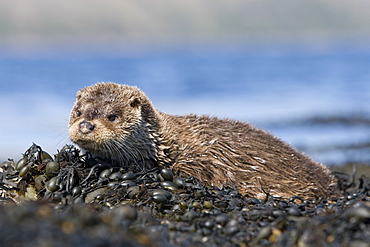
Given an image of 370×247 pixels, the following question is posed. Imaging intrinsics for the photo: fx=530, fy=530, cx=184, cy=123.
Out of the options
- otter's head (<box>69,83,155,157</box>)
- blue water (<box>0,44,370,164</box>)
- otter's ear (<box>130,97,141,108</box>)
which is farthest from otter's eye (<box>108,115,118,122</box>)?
blue water (<box>0,44,370,164</box>)

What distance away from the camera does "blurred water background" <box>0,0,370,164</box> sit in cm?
1471

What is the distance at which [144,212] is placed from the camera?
471cm

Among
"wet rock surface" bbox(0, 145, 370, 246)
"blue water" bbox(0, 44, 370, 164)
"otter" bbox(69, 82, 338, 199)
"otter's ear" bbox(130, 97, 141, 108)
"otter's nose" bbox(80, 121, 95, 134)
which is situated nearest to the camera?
"wet rock surface" bbox(0, 145, 370, 246)

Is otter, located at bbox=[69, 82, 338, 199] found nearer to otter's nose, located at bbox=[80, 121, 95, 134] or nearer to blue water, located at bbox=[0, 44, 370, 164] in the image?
otter's nose, located at bbox=[80, 121, 95, 134]

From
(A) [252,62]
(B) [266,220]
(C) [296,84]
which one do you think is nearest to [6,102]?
(C) [296,84]

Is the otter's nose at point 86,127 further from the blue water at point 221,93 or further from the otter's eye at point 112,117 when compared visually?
the blue water at point 221,93

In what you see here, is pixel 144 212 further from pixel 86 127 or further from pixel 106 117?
pixel 106 117

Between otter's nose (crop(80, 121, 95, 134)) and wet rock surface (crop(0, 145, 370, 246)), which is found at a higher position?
otter's nose (crop(80, 121, 95, 134))

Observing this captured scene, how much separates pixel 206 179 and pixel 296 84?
18.5 metres

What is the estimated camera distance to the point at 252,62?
3594 cm

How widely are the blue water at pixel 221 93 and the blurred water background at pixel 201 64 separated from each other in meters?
0.05

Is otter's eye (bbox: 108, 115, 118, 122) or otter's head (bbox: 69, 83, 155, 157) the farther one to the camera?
otter's eye (bbox: 108, 115, 118, 122)

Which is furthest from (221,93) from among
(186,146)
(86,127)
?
(86,127)

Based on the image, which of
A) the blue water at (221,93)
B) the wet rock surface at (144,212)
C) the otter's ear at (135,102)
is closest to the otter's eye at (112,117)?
the otter's ear at (135,102)
